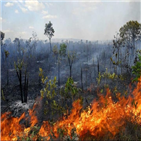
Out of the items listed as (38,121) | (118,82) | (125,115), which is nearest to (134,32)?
(118,82)

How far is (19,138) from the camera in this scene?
229 inches

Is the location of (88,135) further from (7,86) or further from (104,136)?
(7,86)

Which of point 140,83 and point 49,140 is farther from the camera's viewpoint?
point 140,83

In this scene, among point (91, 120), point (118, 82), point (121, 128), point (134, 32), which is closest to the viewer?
point (121, 128)

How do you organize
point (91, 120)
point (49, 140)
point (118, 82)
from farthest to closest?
point (118, 82)
point (91, 120)
point (49, 140)

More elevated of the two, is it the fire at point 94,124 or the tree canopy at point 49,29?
the tree canopy at point 49,29

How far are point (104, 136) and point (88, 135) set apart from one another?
70 centimetres

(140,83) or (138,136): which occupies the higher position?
(140,83)

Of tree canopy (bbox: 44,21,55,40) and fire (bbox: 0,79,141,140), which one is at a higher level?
tree canopy (bbox: 44,21,55,40)

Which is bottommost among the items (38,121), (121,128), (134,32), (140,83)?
(38,121)

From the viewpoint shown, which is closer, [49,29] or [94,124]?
[94,124]

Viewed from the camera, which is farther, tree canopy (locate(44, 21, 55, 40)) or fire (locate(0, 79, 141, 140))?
tree canopy (locate(44, 21, 55, 40))

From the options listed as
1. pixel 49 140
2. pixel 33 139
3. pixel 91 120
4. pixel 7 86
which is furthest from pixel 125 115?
pixel 7 86

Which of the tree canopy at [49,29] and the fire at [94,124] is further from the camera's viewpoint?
the tree canopy at [49,29]
